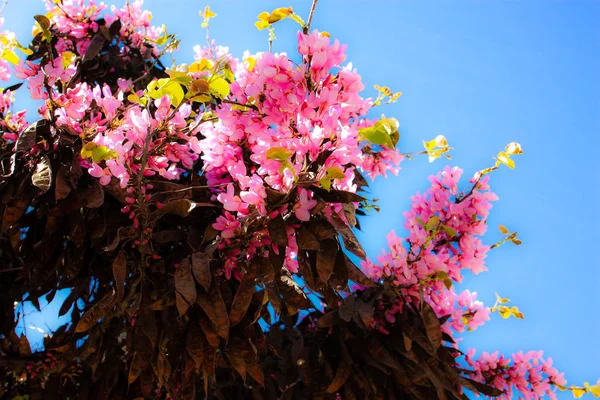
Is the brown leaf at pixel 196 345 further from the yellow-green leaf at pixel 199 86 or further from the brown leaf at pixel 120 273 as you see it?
the yellow-green leaf at pixel 199 86

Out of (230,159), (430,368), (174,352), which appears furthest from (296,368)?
(230,159)

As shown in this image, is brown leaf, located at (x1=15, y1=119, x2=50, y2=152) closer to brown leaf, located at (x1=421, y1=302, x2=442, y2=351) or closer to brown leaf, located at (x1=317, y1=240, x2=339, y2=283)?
brown leaf, located at (x1=317, y1=240, x2=339, y2=283)

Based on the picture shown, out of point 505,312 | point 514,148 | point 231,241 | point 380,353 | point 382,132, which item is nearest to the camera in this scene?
point 382,132

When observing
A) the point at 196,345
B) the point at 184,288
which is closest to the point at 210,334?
the point at 196,345

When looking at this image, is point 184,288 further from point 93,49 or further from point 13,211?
point 93,49

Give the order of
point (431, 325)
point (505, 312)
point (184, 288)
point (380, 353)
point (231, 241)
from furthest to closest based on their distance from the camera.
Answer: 1. point (505, 312)
2. point (380, 353)
3. point (431, 325)
4. point (231, 241)
5. point (184, 288)

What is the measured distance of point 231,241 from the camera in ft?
3.52

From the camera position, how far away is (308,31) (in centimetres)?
97

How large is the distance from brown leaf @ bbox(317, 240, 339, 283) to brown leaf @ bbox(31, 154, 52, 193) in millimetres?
563

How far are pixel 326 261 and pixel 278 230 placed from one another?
11cm

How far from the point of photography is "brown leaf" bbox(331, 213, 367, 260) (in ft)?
3.15

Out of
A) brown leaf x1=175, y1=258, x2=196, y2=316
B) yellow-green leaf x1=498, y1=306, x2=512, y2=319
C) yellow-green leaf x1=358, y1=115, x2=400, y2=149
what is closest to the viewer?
yellow-green leaf x1=358, y1=115, x2=400, y2=149

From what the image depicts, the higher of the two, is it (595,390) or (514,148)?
(514,148)

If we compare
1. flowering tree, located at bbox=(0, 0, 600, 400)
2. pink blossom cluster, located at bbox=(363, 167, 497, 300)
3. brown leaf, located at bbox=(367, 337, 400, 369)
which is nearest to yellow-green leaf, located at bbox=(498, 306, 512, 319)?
flowering tree, located at bbox=(0, 0, 600, 400)
